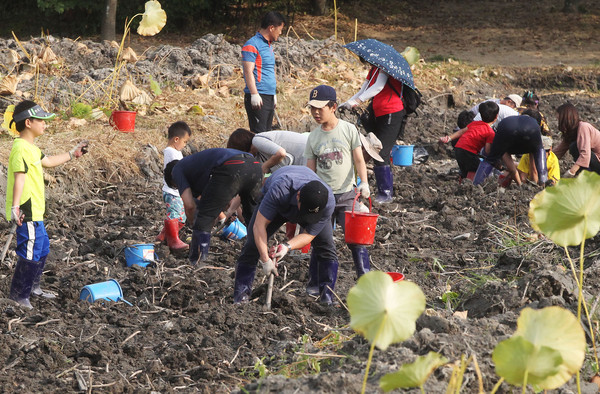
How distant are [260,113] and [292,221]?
3.30m

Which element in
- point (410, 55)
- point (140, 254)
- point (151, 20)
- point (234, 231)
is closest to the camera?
point (140, 254)

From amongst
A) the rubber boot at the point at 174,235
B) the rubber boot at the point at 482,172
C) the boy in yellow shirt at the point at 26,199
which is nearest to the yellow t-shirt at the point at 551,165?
the rubber boot at the point at 482,172

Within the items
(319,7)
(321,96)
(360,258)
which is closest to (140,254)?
(360,258)

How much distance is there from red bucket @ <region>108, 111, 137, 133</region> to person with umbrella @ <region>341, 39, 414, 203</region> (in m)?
2.75

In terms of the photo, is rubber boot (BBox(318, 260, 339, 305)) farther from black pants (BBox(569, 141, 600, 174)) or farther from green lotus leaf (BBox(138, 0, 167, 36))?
green lotus leaf (BBox(138, 0, 167, 36))

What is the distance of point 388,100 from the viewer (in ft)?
25.2

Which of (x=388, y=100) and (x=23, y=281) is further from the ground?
(x=388, y=100)

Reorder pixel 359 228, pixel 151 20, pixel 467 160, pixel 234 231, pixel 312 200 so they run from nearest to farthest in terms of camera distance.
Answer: pixel 312 200, pixel 359 228, pixel 234 231, pixel 467 160, pixel 151 20

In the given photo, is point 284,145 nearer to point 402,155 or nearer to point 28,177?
point 28,177

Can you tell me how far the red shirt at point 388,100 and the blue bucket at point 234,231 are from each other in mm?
1917

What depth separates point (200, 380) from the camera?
4156mm

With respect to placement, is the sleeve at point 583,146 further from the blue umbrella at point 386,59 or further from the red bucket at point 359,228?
the red bucket at point 359,228

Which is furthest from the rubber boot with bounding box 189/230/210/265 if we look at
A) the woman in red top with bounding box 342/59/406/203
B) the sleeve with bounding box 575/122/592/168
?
the sleeve with bounding box 575/122/592/168

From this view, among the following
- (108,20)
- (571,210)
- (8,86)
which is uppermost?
(571,210)
